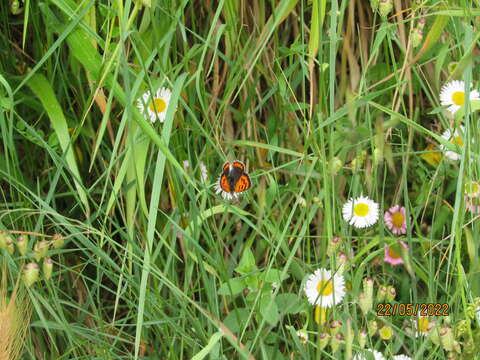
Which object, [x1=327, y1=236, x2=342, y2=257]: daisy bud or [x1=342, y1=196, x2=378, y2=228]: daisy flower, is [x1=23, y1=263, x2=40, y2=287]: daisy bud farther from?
[x1=342, y1=196, x2=378, y2=228]: daisy flower

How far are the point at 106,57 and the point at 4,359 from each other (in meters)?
0.53

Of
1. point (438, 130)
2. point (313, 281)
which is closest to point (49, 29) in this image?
point (313, 281)

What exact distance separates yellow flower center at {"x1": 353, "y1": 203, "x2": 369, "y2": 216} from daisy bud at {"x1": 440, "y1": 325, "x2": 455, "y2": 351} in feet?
1.05

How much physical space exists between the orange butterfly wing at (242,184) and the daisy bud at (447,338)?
0.33 m

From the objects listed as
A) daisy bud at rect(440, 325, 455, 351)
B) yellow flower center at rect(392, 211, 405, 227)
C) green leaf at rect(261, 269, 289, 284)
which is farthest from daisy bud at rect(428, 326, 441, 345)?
yellow flower center at rect(392, 211, 405, 227)

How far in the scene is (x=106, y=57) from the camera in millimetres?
1333

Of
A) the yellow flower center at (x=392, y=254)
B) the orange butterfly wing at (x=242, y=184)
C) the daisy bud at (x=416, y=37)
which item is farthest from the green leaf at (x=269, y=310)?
the daisy bud at (x=416, y=37)

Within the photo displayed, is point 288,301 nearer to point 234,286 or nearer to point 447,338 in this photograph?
point 234,286

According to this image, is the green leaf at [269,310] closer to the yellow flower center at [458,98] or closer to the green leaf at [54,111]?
the green leaf at [54,111]

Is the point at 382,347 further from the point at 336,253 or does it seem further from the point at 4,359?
the point at 4,359

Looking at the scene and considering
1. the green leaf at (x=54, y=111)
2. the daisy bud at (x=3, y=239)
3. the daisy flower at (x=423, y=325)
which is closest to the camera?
the daisy bud at (x=3, y=239)

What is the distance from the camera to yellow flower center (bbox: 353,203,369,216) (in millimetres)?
1339

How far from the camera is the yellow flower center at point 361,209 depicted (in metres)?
1.34
